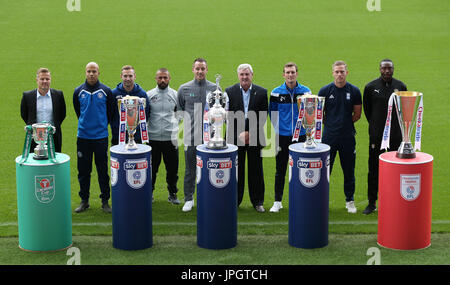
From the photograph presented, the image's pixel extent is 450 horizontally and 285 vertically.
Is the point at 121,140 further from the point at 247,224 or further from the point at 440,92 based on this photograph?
the point at 440,92

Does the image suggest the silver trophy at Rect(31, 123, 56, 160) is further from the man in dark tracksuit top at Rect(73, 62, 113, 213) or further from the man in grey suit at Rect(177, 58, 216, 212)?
the man in grey suit at Rect(177, 58, 216, 212)

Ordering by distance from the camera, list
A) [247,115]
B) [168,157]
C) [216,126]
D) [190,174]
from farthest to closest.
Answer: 1. [168,157]
2. [190,174]
3. [247,115]
4. [216,126]

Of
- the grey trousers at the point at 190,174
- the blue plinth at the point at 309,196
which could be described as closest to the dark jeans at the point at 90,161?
the grey trousers at the point at 190,174

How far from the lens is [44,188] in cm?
802

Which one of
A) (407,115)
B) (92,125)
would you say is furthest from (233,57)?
(407,115)

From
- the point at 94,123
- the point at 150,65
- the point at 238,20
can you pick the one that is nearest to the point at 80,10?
the point at 238,20

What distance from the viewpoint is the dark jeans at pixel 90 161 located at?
31.7ft

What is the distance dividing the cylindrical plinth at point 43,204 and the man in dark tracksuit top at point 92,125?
56.0 inches

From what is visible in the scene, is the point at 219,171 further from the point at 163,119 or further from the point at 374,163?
the point at 374,163

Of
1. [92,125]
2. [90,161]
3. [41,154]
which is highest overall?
[92,125]

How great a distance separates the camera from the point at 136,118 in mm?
8453

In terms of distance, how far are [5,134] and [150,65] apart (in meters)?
7.90

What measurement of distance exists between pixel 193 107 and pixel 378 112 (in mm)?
2437

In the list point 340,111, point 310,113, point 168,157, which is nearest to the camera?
point 310,113
